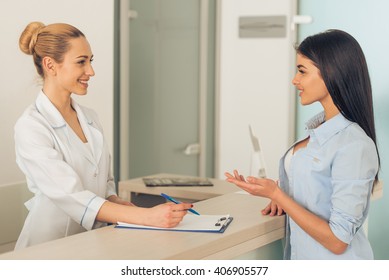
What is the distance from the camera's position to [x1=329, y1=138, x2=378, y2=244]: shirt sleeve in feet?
5.95

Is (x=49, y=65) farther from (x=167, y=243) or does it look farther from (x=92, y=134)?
(x=167, y=243)

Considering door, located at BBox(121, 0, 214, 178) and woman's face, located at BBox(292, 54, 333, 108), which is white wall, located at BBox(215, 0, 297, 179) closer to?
door, located at BBox(121, 0, 214, 178)

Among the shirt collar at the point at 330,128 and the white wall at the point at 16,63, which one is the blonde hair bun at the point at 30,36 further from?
the shirt collar at the point at 330,128

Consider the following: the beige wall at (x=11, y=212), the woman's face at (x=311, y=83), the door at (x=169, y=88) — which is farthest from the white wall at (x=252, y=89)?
the woman's face at (x=311, y=83)

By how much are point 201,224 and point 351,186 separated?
44cm

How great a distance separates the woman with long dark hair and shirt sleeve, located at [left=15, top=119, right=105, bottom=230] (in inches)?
17.6

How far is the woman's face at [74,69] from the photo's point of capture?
2232 mm

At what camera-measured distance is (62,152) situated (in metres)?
2.15

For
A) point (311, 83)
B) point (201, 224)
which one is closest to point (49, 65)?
point (201, 224)

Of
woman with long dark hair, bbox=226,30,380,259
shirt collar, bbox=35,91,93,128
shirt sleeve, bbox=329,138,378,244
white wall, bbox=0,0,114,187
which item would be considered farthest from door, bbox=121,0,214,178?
shirt sleeve, bbox=329,138,378,244

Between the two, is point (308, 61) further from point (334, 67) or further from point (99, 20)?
point (99, 20)
